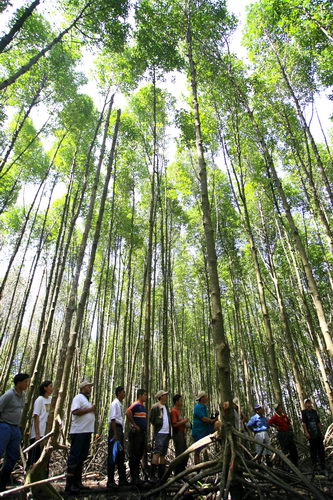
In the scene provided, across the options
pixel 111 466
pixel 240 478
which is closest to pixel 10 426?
pixel 111 466

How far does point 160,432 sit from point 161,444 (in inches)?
5.8

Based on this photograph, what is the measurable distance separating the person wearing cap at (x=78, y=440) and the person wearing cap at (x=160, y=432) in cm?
98

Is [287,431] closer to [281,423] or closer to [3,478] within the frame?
[281,423]

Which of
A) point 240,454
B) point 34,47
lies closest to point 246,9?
point 34,47

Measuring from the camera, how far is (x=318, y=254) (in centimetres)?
1247

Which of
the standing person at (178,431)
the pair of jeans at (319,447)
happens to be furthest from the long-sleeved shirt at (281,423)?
the standing person at (178,431)

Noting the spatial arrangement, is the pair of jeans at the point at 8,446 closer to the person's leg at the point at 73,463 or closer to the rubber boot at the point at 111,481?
the person's leg at the point at 73,463

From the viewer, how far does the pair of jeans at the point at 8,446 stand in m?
2.90

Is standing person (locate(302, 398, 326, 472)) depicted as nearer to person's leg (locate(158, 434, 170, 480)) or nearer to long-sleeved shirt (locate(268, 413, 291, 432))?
long-sleeved shirt (locate(268, 413, 291, 432))

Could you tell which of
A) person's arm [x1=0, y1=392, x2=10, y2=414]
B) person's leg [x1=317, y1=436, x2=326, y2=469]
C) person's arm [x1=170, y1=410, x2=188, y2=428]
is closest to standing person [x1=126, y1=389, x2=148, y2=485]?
person's arm [x1=170, y1=410, x2=188, y2=428]

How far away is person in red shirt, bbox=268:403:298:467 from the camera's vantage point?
5.25 metres

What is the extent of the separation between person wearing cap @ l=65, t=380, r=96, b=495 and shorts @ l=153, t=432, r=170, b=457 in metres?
0.99

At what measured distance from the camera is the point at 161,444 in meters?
4.06

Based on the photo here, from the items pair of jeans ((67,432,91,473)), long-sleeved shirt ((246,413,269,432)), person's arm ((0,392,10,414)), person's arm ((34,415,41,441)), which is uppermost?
long-sleeved shirt ((246,413,269,432))
